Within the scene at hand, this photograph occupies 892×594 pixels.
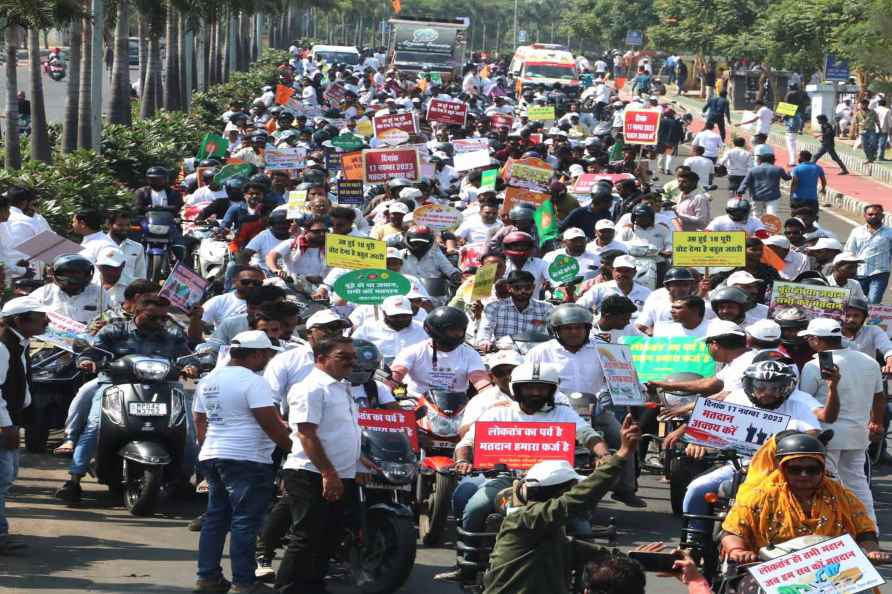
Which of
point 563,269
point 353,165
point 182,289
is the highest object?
point 182,289

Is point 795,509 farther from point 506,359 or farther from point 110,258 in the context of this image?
point 110,258

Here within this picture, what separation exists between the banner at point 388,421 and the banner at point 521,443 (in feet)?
1.95

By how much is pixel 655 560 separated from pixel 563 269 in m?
9.26

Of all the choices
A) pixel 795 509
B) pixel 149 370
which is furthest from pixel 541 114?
pixel 795 509

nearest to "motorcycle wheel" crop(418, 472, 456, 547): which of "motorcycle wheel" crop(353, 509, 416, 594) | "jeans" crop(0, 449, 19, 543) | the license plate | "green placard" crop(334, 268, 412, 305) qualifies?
"motorcycle wheel" crop(353, 509, 416, 594)

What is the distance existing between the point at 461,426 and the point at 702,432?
5.32 ft

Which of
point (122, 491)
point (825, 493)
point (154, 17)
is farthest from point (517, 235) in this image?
point (154, 17)

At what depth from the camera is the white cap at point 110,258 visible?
43.0ft

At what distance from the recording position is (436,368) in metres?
11.7

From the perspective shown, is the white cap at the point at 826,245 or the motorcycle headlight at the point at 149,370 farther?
the white cap at the point at 826,245

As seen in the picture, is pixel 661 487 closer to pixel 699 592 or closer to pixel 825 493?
pixel 825 493

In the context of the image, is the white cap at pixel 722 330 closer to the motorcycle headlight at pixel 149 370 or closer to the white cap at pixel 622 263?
the white cap at pixel 622 263

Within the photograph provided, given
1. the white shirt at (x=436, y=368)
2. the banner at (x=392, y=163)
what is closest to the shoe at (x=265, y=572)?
the white shirt at (x=436, y=368)

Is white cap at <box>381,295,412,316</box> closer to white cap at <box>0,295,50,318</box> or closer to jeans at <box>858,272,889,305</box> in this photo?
white cap at <box>0,295,50,318</box>
